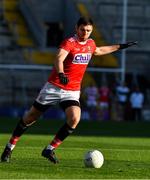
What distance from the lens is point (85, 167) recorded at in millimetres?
12234

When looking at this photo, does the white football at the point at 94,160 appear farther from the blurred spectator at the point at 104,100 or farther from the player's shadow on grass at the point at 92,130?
the blurred spectator at the point at 104,100

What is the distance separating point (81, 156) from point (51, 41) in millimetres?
25959

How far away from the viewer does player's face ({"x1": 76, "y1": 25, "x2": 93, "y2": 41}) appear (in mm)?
12656

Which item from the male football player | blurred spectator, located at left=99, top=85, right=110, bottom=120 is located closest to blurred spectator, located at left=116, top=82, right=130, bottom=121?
blurred spectator, located at left=99, top=85, right=110, bottom=120

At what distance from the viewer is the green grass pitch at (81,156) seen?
11219 mm

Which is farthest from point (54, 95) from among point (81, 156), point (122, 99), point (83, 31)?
point (122, 99)

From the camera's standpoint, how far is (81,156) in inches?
570

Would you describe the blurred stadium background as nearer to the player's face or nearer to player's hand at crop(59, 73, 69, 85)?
the player's face

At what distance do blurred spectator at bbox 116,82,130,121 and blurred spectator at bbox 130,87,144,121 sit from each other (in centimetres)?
34

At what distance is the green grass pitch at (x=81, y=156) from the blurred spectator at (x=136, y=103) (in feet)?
30.3

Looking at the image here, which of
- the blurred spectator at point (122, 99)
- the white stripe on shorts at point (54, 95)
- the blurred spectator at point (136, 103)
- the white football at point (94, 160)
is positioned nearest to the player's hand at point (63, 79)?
the white stripe on shorts at point (54, 95)

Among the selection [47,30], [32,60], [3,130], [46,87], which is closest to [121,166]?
[46,87]

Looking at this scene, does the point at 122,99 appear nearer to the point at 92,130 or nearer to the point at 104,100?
the point at 104,100

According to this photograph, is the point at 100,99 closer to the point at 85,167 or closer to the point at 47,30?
the point at 47,30
